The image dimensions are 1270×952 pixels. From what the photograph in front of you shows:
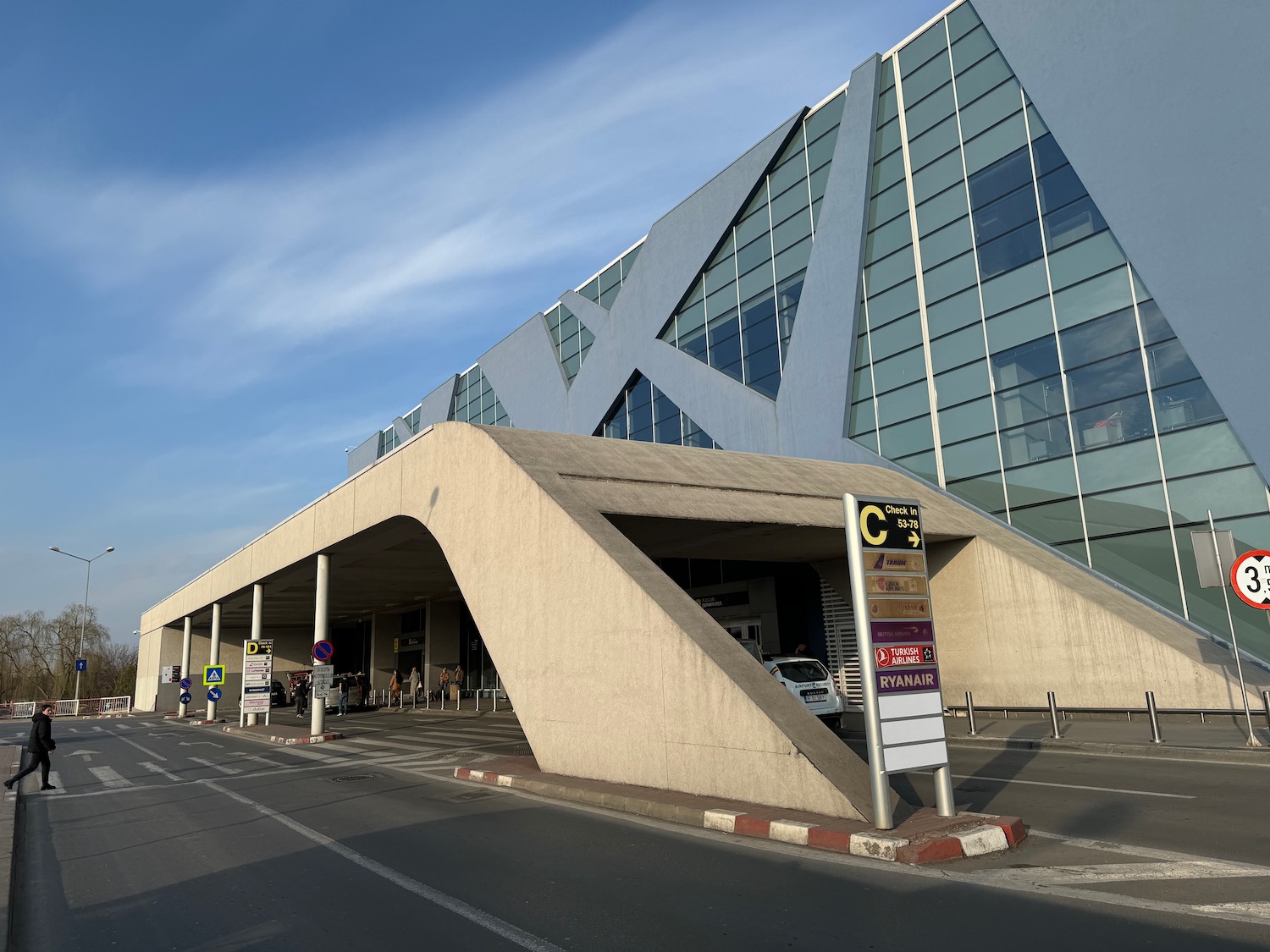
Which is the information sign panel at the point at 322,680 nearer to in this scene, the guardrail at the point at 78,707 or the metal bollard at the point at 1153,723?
the metal bollard at the point at 1153,723

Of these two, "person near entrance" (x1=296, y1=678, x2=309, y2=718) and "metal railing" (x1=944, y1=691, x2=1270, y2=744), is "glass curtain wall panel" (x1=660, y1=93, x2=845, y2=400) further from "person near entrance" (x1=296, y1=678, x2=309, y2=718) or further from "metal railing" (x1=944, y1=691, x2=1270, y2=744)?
"person near entrance" (x1=296, y1=678, x2=309, y2=718)

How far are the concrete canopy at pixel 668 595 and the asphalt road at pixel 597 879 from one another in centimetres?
124

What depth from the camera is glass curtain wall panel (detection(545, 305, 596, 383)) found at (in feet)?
139

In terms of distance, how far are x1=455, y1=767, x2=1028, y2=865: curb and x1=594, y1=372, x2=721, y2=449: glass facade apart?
2377cm

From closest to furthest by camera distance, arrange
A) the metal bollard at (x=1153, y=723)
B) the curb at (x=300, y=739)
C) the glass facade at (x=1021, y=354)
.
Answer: the metal bollard at (x=1153, y=723) < the glass facade at (x=1021, y=354) < the curb at (x=300, y=739)

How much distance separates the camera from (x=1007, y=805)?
9.68 m

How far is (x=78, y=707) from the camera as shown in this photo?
55.5 m

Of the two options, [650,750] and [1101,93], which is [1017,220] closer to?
[1101,93]

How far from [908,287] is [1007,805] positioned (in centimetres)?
1977

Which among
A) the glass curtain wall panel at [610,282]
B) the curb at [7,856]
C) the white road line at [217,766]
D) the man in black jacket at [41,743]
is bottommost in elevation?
the white road line at [217,766]

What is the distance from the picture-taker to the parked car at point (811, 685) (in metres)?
19.5

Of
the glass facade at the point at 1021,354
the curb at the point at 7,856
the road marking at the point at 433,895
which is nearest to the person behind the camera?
the road marking at the point at 433,895

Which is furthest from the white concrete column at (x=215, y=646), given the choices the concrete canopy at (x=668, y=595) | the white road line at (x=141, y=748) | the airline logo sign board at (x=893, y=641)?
the airline logo sign board at (x=893, y=641)

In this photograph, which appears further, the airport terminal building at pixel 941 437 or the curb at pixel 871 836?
the airport terminal building at pixel 941 437
